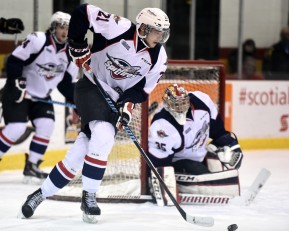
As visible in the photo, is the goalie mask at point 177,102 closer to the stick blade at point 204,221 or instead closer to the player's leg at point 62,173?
the player's leg at point 62,173

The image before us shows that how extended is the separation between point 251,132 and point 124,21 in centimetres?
406

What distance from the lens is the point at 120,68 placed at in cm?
417

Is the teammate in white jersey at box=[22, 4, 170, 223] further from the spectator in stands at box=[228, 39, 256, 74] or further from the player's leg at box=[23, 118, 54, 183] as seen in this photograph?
the spectator in stands at box=[228, 39, 256, 74]

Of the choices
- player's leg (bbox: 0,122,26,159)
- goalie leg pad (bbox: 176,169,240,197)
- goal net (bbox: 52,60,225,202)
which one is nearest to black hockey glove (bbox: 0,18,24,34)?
player's leg (bbox: 0,122,26,159)

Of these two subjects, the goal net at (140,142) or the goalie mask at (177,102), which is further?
the goal net at (140,142)

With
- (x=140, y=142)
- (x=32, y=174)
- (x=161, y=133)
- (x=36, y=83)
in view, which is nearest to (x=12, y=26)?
(x=36, y=83)

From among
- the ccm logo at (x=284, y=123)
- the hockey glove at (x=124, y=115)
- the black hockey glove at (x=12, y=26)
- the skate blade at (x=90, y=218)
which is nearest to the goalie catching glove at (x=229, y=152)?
the hockey glove at (x=124, y=115)

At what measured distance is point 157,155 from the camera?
15.7 feet

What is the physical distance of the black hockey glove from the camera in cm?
623

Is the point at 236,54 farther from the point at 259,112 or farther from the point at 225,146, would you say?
the point at 225,146

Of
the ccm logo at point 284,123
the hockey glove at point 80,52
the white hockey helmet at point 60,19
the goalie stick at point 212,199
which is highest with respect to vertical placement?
the white hockey helmet at point 60,19

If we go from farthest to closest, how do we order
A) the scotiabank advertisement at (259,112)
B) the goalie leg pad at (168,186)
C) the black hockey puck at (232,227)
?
the scotiabank advertisement at (259,112) → the goalie leg pad at (168,186) → the black hockey puck at (232,227)

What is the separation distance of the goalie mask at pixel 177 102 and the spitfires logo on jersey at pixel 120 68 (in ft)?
1.95

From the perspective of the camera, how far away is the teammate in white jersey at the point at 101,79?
4.03 m
